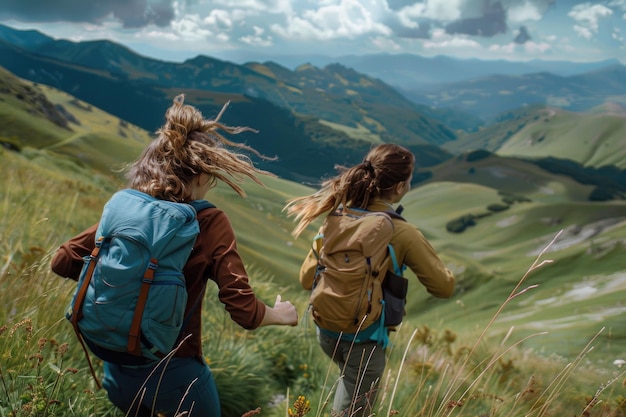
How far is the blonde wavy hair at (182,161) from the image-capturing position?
8.69 feet

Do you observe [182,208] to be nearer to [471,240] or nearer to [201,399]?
[201,399]

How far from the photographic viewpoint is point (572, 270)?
6181 cm

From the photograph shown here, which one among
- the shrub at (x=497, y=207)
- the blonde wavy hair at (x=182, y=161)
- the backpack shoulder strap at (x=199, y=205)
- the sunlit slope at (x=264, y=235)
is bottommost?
the shrub at (x=497, y=207)

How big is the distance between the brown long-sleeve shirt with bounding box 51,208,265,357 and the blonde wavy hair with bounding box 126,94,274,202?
8.4 inches

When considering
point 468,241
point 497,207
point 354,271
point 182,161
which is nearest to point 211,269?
point 182,161

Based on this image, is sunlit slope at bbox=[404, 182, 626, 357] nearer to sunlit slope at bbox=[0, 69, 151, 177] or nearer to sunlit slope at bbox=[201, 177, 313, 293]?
sunlit slope at bbox=[201, 177, 313, 293]

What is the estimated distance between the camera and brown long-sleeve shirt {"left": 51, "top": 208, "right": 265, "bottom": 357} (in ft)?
8.24

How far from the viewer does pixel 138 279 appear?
237 centimetres

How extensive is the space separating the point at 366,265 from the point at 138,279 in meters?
1.73

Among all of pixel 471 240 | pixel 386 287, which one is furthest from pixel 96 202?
pixel 471 240

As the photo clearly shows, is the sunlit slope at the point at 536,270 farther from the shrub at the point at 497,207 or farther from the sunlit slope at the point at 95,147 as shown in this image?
the sunlit slope at the point at 95,147

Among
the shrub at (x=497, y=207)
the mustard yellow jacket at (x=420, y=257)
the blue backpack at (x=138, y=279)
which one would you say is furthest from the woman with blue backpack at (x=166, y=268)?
the shrub at (x=497, y=207)

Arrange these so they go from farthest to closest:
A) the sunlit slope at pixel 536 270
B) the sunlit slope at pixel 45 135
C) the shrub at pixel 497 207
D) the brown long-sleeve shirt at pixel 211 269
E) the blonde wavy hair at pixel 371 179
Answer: the shrub at pixel 497 207 → the sunlit slope at pixel 45 135 → the sunlit slope at pixel 536 270 → the blonde wavy hair at pixel 371 179 → the brown long-sleeve shirt at pixel 211 269

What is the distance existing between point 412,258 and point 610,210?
13568 centimetres
